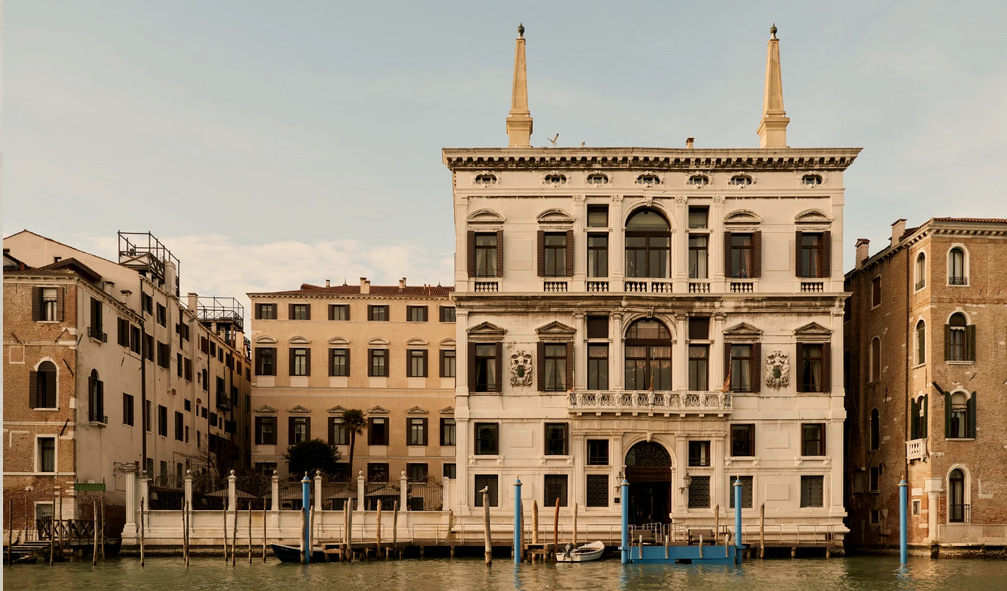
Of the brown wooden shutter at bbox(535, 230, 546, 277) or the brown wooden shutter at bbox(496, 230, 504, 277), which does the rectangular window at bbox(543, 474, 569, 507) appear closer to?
the brown wooden shutter at bbox(535, 230, 546, 277)

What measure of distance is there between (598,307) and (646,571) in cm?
965

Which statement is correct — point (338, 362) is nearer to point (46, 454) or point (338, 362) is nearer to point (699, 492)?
point (46, 454)

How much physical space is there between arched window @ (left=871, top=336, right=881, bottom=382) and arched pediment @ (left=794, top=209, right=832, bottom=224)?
19.1 feet

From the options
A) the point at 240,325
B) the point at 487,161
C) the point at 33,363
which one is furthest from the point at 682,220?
the point at 240,325

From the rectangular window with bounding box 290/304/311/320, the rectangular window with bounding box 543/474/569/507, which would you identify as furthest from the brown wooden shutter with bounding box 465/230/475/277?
the rectangular window with bounding box 290/304/311/320

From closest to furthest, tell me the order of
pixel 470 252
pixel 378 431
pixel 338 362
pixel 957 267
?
1. pixel 957 267
2. pixel 470 252
3. pixel 378 431
4. pixel 338 362

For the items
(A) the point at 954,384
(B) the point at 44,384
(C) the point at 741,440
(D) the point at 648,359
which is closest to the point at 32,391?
(B) the point at 44,384

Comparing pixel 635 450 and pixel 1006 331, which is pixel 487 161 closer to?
pixel 635 450

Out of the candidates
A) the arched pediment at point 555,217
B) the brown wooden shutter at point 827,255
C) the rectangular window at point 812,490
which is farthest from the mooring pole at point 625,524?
the brown wooden shutter at point 827,255

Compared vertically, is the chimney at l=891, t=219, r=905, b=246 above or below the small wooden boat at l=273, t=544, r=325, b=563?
above

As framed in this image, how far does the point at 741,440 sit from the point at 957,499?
7120 mm

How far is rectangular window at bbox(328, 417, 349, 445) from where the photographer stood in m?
53.8

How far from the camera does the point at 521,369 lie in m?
35.8

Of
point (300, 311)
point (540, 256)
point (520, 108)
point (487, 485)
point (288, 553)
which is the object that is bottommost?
point (288, 553)
